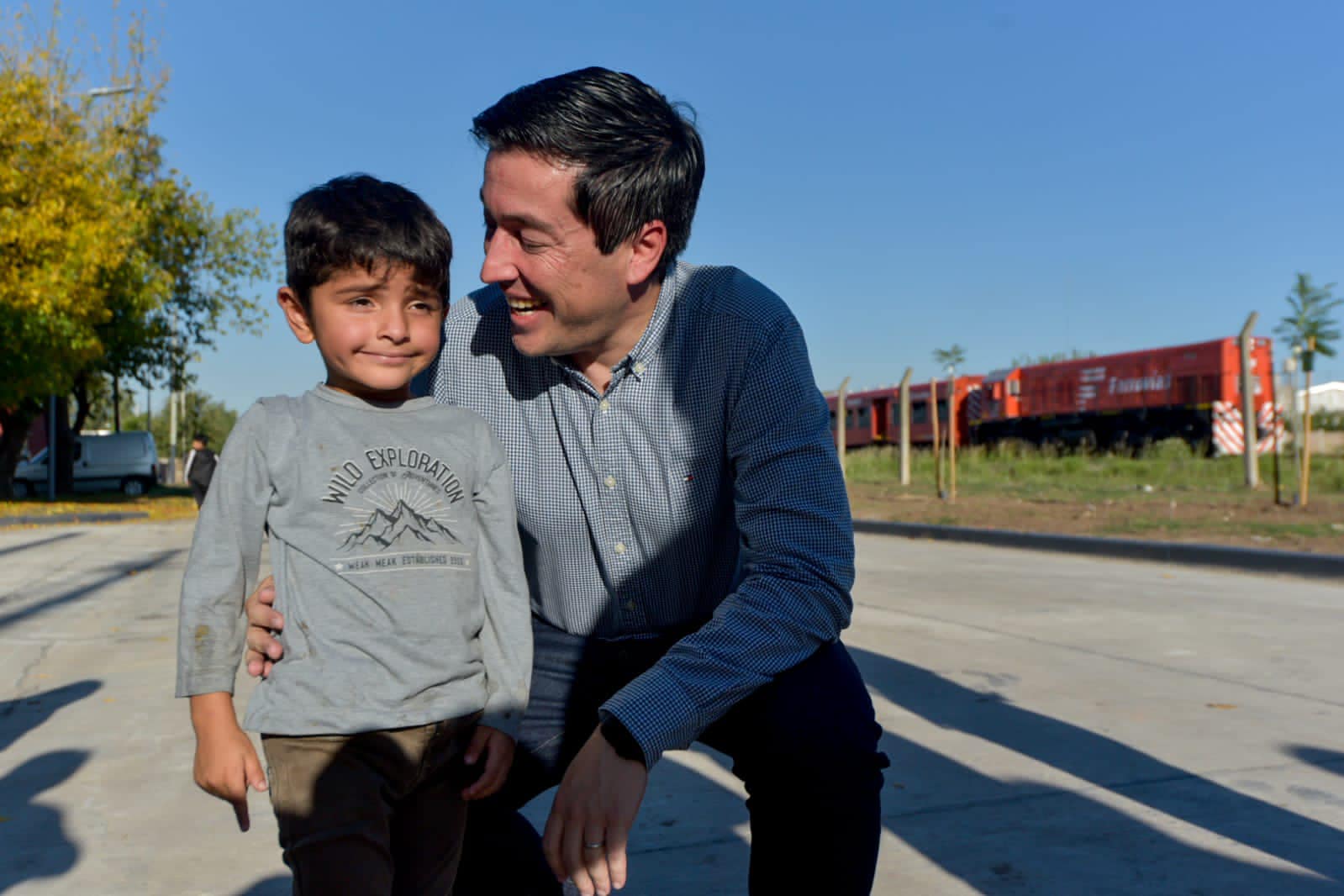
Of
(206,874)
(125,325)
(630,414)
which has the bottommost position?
(206,874)

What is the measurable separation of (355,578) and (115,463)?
115 feet

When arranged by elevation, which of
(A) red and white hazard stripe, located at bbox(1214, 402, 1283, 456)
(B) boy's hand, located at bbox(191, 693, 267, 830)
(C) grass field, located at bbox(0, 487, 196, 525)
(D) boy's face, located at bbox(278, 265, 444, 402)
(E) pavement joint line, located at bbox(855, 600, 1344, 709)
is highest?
(A) red and white hazard stripe, located at bbox(1214, 402, 1283, 456)

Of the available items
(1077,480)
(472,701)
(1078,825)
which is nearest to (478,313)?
(472,701)

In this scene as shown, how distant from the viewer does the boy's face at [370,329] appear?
2236 mm

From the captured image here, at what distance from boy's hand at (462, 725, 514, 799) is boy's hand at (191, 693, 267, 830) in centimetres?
34

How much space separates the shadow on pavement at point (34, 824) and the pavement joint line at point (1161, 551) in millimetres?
8409

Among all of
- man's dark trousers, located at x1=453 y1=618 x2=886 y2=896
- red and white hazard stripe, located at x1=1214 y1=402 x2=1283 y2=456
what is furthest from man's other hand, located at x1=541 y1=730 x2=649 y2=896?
red and white hazard stripe, located at x1=1214 y1=402 x2=1283 y2=456

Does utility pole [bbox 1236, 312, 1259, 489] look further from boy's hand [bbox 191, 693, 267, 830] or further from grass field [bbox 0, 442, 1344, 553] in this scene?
boy's hand [bbox 191, 693, 267, 830]

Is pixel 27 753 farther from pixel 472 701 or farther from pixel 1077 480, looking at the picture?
pixel 1077 480

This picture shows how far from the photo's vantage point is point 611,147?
2207 millimetres

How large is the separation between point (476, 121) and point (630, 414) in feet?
1.97

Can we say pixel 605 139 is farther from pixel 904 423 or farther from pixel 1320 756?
pixel 904 423

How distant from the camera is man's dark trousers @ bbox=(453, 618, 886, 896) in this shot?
212 cm

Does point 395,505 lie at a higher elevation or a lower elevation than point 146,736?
higher
